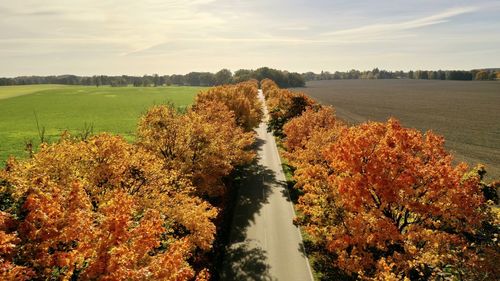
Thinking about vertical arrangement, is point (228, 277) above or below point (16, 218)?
below

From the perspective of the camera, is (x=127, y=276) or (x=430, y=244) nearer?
(x=127, y=276)

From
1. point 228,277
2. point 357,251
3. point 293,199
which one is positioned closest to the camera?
point 357,251

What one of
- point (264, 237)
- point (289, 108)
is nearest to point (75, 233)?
point (264, 237)

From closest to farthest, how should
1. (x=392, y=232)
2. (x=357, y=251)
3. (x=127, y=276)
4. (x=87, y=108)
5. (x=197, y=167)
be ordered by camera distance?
(x=127, y=276) < (x=392, y=232) < (x=357, y=251) < (x=197, y=167) < (x=87, y=108)

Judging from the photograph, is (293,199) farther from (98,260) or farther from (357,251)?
(98,260)

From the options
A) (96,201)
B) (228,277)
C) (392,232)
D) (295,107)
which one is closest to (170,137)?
(96,201)

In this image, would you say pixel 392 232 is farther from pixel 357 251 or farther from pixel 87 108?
pixel 87 108

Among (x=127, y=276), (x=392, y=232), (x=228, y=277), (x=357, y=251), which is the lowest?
(x=228, y=277)

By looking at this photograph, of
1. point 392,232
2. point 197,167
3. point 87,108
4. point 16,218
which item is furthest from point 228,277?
point 87,108
